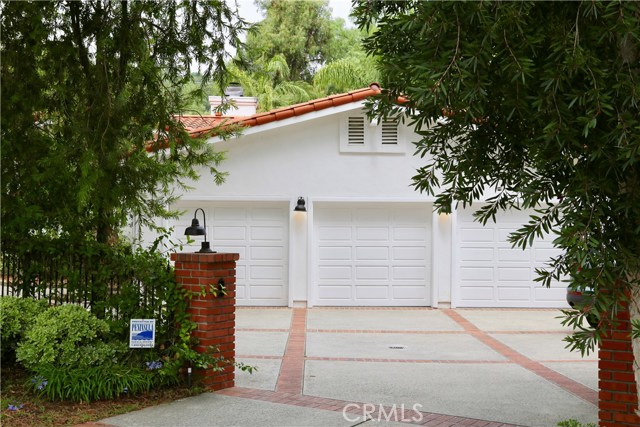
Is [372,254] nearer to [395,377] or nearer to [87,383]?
[395,377]

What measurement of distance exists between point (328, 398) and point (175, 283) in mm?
1946

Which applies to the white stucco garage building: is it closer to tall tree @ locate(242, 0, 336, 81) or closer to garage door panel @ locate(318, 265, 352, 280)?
garage door panel @ locate(318, 265, 352, 280)

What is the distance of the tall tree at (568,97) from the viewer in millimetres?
3787

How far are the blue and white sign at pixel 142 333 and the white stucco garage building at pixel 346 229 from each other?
7942 millimetres

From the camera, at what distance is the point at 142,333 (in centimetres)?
720

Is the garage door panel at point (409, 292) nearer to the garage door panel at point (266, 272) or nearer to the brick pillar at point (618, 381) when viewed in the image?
the garage door panel at point (266, 272)

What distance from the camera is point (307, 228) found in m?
15.2

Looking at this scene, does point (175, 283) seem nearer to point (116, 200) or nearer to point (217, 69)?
point (116, 200)

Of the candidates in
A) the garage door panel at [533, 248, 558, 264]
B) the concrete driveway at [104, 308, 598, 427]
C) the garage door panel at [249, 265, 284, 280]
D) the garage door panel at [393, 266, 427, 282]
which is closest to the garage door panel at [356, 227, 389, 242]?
the garage door panel at [393, 266, 427, 282]

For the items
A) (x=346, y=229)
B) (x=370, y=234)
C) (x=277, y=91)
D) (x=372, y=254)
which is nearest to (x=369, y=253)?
(x=372, y=254)

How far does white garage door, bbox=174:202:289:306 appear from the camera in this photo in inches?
601

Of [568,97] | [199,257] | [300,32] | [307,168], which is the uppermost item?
[300,32]

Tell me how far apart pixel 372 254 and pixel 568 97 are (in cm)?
1161

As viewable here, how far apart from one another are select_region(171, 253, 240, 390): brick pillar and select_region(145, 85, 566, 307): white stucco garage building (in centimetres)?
759
